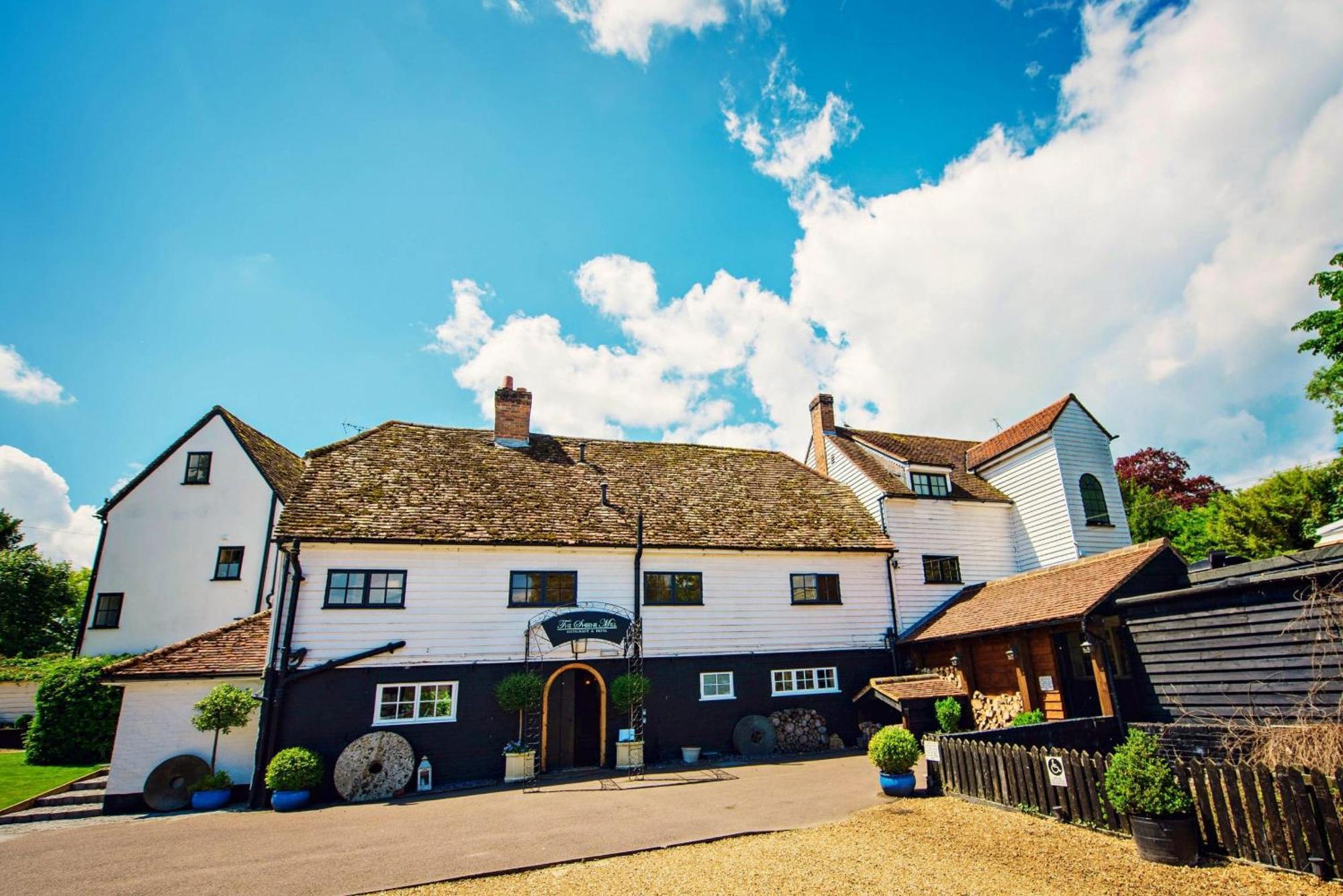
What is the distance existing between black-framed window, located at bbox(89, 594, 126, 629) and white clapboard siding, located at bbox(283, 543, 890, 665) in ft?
36.6

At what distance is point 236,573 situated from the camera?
2123 cm

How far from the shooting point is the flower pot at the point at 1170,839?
→ 287 inches

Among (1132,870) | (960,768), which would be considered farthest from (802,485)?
(1132,870)

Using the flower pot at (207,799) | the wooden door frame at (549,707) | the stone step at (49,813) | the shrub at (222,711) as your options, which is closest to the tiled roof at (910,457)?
the wooden door frame at (549,707)

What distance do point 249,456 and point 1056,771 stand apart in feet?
81.8

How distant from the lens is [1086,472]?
844 inches

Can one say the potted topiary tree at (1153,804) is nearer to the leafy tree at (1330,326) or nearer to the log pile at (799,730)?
the log pile at (799,730)

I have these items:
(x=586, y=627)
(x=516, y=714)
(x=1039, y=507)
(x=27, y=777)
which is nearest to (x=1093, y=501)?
(x=1039, y=507)

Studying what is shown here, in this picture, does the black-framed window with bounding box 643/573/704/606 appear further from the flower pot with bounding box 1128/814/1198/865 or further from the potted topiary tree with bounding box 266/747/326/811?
the flower pot with bounding box 1128/814/1198/865

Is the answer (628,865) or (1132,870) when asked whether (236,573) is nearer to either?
(628,865)

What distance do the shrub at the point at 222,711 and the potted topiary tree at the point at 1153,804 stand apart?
16.5 m

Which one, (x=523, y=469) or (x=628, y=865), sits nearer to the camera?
(x=628, y=865)

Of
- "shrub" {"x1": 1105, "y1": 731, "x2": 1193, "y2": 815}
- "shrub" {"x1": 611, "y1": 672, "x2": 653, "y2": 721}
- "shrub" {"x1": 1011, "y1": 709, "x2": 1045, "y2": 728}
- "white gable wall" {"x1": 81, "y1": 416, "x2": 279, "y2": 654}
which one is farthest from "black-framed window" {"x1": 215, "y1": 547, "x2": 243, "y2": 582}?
"shrub" {"x1": 1105, "y1": 731, "x2": 1193, "y2": 815}

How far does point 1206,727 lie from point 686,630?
11.1m
